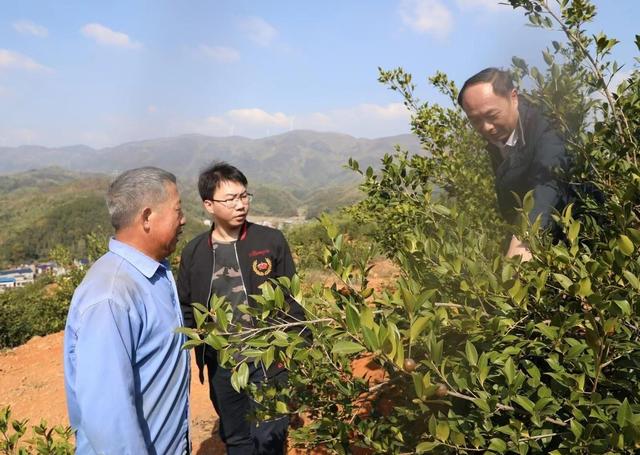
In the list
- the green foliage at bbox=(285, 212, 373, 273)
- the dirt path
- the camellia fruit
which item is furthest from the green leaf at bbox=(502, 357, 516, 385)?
the dirt path

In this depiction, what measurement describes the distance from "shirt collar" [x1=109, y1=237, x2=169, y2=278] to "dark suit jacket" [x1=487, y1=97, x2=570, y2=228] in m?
1.43

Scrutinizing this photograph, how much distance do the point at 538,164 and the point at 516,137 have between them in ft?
0.65

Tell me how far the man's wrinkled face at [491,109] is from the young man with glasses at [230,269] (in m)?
1.57

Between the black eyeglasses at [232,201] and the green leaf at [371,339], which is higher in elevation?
the black eyeglasses at [232,201]

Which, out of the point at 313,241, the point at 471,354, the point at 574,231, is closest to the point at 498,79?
the point at 574,231

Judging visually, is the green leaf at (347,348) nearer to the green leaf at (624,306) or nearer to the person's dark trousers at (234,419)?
the green leaf at (624,306)

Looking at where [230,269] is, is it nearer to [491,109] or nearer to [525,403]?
[491,109]

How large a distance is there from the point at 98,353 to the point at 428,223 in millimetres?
1476

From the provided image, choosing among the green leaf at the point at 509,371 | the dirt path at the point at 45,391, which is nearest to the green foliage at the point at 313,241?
the green leaf at the point at 509,371

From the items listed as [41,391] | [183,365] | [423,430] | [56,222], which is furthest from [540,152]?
[56,222]

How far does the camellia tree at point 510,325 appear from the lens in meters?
1.09

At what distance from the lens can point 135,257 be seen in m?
1.76

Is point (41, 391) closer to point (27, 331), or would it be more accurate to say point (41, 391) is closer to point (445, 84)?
point (27, 331)

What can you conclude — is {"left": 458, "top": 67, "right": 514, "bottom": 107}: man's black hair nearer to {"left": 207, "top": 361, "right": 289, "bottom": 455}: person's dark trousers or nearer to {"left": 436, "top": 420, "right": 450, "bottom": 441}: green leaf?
{"left": 436, "top": 420, "right": 450, "bottom": 441}: green leaf
